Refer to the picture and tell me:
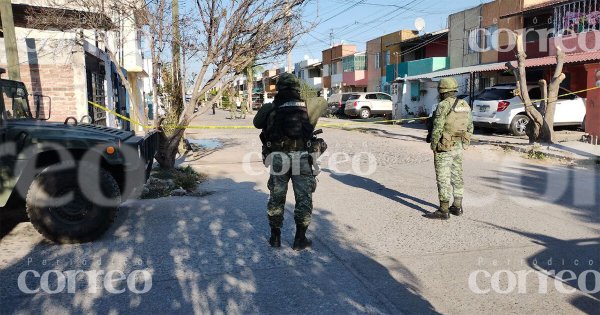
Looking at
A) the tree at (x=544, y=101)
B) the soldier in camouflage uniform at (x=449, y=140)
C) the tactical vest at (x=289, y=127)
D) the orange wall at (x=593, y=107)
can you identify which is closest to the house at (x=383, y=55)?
the orange wall at (x=593, y=107)

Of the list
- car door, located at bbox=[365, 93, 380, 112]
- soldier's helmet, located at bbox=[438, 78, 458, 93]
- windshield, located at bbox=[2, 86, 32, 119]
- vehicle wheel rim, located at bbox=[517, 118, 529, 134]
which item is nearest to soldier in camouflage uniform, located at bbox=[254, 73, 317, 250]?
soldier's helmet, located at bbox=[438, 78, 458, 93]

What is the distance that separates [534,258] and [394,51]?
33.6 metres

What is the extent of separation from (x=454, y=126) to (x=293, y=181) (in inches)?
95.7

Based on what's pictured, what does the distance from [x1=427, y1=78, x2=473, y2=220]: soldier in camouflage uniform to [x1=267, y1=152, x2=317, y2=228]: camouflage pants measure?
2096 millimetres

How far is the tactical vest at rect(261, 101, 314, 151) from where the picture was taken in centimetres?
479

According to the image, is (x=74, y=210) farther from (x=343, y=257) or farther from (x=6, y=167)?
(x=343, y=257)

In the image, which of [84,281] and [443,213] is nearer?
[84,281]

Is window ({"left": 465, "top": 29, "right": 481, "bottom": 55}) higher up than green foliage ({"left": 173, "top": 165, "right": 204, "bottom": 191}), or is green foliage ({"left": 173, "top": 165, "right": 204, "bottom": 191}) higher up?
window ({"left": 465, "top": 29, "right": 481, "bottom": 55})

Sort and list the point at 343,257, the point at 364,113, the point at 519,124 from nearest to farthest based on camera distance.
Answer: the point at 343,257, the point at 519,124, the point at 364,113

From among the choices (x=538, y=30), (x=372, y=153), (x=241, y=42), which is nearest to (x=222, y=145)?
(x=372, y=153)

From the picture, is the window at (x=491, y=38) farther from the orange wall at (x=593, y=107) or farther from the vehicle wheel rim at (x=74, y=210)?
the vehicle wheel rim at (x=74, y=210)

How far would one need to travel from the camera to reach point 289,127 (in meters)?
4.78

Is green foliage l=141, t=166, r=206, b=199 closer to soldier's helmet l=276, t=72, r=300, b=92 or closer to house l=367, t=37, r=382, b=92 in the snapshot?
soldier's helmet l=276, t=72, r=300, b=92

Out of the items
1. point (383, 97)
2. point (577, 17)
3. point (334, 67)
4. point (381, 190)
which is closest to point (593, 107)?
point (577, 17)
